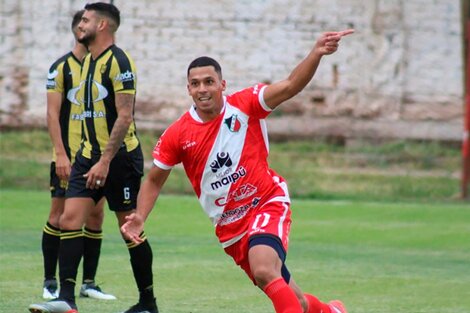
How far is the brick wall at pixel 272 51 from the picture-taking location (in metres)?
27.9

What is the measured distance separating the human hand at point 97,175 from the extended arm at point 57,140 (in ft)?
2.63

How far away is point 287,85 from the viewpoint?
892cm

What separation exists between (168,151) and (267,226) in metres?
0.90

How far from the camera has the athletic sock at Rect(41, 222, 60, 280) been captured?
11391 mm

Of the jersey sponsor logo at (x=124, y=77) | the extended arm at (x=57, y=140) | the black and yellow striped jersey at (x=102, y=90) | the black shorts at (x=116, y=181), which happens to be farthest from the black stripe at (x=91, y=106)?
the extended arm at (x=57, y=140)

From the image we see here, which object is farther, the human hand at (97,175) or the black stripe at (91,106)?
the black stripe at (91,106)

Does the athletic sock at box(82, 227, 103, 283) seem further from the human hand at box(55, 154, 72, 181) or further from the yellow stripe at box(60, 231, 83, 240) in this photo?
the yellow stripe at box(60, 231, 83, 240)

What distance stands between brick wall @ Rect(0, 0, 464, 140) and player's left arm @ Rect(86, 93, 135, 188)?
17.4 m

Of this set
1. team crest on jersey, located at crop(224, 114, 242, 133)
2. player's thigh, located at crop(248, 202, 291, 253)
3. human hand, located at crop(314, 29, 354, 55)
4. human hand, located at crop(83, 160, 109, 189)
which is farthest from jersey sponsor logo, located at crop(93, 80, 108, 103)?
human hand, located at crop(314, 29, 354, 55)

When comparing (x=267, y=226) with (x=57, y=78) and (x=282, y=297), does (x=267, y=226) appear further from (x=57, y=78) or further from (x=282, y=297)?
(x=57, y=78)

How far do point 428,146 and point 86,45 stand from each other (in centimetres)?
1788

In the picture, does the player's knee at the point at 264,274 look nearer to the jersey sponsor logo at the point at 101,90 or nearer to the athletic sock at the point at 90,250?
the jersey sponsor logo at the point at 101,90

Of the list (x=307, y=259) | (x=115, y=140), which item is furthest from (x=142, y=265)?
(x=307, y=259)

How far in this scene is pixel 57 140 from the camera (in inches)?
439
